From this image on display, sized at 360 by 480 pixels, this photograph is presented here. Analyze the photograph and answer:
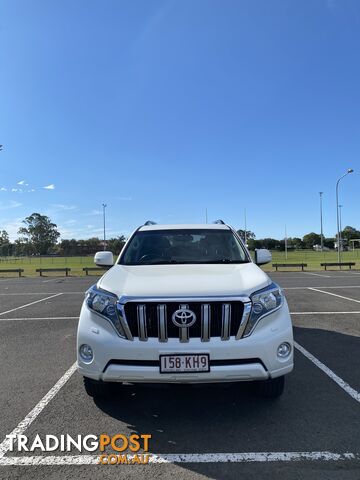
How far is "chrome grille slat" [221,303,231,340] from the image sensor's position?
3350 mm

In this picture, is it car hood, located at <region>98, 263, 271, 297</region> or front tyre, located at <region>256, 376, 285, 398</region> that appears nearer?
car hood, located at <region>98, 263, 271, 297</region>

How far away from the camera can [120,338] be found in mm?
3377

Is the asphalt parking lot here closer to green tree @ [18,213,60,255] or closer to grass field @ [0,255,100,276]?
grass field @ [0,255,100,276]

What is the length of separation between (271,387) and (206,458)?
1164 mm

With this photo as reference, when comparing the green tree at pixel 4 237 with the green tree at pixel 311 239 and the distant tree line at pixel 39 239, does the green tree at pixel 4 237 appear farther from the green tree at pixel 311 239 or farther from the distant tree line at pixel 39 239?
the green tree at pixel 311 239

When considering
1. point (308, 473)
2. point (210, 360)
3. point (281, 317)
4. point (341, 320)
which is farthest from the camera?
point (341, 320)

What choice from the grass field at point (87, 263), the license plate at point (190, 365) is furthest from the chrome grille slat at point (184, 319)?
the grass field at point (87, 263)

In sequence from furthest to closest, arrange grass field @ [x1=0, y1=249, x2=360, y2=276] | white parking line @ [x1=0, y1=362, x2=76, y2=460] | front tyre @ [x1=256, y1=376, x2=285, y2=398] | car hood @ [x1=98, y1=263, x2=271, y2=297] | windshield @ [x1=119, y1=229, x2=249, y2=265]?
grass field @ [x1=0, y1=249, x2=360, y2=276] → windshield @ [x1=119, y1=229, x2=249, y2=265] → front tyre @ [x1=256, y1=376, x2=285, y2=398] → car hood @ [x1=98, y1=263, x2=271, y2=297] → white parking line @ [x1=0, y1=362, x2=76, y2=460]

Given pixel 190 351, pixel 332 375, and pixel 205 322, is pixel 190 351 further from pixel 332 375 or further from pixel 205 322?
pixel 332 375

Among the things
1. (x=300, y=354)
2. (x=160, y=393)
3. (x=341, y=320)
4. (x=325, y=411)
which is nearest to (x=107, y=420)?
(x=160, y=393)

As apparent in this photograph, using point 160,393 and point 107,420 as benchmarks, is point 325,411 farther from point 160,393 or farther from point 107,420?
point 107,420

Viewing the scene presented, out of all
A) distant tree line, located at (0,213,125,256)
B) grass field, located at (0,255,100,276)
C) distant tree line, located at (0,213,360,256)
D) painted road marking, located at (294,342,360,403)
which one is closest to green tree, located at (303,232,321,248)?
distant tree line, located at (0,213,360,256)

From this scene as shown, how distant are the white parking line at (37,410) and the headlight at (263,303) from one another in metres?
2.07

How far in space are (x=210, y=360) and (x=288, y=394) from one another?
1.47m
